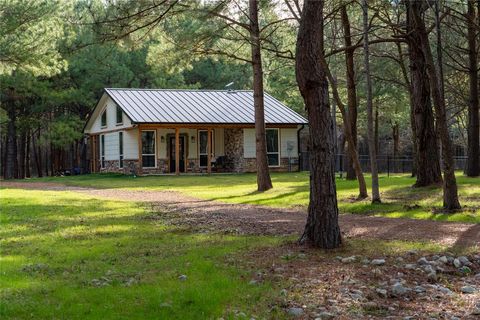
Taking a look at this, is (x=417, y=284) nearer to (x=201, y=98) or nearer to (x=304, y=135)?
(x=201, y=98)

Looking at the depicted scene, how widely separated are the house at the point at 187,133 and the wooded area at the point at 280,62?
12.2ft

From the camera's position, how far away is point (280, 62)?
2400 centimetres

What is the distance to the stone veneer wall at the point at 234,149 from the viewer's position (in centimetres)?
3086

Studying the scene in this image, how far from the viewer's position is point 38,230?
9281mm

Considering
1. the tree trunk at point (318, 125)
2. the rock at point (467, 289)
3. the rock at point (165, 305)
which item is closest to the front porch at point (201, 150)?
the tree trunk at point (318, 125)

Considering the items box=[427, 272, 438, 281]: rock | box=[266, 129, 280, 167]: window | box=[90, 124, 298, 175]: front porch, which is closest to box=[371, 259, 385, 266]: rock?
box=[427, 272, 438, 281]: rock

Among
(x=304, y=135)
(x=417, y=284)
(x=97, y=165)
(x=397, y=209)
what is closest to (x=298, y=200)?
(x=397, y=209)

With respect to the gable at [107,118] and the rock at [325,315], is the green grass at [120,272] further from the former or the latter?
the gable at [107,118]

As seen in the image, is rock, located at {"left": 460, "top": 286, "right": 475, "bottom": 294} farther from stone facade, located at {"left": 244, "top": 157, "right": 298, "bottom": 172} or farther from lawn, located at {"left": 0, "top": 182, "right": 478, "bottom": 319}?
stone facade, located at {"left": 244, "top": 157, "right": 298, "bottom": 172}

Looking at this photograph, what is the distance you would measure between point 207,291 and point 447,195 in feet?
23.3

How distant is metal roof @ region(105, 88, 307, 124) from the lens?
95.1 feet

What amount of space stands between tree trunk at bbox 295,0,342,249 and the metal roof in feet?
68.5

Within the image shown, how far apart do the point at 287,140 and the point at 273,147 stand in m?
0.88

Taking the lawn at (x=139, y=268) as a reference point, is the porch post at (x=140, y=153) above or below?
above
